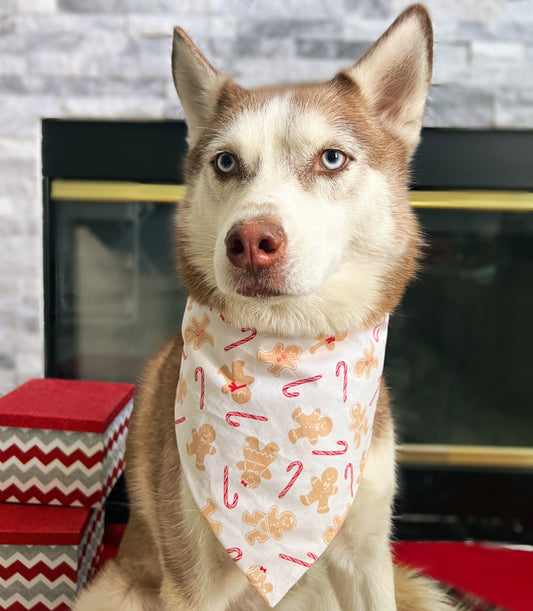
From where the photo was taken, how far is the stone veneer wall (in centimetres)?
160

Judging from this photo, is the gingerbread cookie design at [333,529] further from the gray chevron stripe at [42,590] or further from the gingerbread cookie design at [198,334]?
the gray chevron stripe at [42,590]

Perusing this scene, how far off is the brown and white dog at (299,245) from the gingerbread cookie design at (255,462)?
Result: 0.10 m

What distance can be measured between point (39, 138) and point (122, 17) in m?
0.44

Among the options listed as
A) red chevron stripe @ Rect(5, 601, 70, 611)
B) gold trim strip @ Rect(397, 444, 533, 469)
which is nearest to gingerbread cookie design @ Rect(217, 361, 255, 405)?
red chevron stripe @ Rect(5, 601, 70, 611)

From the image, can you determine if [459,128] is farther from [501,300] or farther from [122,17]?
[122,17]

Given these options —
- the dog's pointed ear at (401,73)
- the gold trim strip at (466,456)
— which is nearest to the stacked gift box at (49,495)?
the dog's pointed ear at (401,73)

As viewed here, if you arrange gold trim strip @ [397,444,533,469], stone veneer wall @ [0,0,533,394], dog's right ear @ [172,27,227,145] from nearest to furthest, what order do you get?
dog's right ear @ [172,27,227,145]
stone veneer wall @ [0,0,533,394]
gold trim strip @ [397,444,533,469]

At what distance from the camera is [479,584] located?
140cm

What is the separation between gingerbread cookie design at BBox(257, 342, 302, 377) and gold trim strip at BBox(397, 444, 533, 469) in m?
1.01

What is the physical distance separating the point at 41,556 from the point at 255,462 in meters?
0.59

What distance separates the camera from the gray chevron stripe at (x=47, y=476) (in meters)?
1.22

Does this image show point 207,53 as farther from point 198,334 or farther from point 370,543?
point 370,543

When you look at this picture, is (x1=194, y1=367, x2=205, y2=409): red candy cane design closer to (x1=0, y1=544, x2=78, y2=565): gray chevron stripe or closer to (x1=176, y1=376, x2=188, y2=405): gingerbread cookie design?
(x1=176, y1=376, x2=188, y2=405): gingerbread cookie design

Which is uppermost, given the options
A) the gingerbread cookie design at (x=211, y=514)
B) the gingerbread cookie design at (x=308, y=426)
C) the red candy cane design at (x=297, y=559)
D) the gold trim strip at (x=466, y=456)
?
the gingerbread cookie design at (x=308, y=426)
